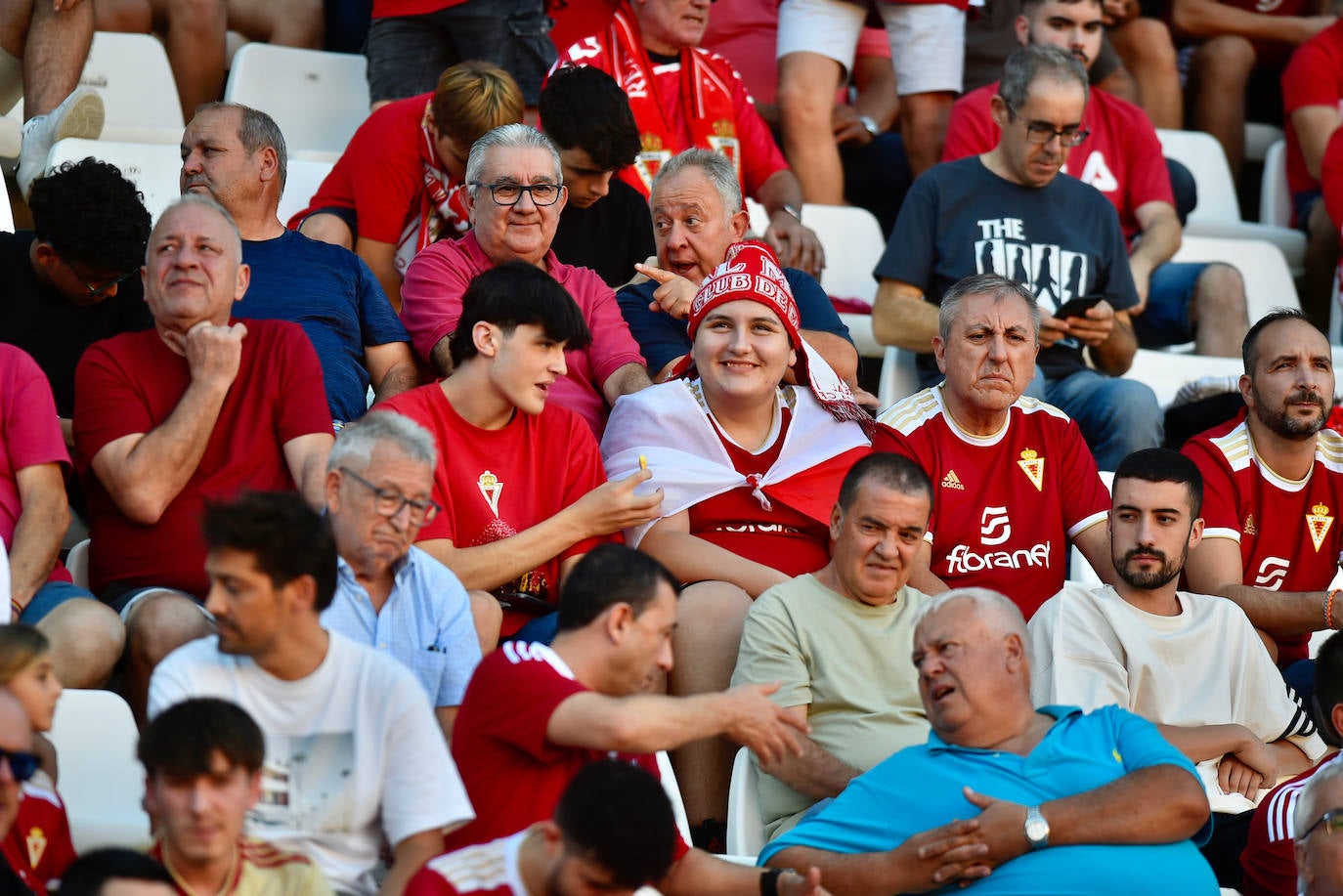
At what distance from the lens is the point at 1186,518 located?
3.86 m

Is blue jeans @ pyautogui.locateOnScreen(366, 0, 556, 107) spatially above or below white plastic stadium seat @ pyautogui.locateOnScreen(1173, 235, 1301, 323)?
above

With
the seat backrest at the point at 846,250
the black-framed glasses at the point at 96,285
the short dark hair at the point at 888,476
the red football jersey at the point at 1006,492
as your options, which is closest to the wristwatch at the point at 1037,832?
the short dark hair at the point at 888,476

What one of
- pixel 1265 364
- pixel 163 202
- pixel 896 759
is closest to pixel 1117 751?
pixel 896 759

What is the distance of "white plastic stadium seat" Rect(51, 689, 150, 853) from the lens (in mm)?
2934

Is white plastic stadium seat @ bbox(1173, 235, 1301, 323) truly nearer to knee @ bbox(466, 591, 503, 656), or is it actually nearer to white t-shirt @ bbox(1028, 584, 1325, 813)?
white t-shirt @ bbox(1028, 584, 1325, 813)

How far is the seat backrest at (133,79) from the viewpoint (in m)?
5.65

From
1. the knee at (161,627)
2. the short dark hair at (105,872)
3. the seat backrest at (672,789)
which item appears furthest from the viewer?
the knee at (161,627)

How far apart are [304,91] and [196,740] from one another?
3.98 metres

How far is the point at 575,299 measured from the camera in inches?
165

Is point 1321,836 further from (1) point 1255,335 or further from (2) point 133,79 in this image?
(2) point 133,79

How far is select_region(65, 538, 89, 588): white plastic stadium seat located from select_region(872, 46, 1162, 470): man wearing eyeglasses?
7.66ft

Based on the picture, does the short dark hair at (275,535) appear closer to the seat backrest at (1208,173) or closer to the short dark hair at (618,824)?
the short dark hair at (618,824)

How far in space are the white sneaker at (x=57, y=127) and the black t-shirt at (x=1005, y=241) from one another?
87.4 inches

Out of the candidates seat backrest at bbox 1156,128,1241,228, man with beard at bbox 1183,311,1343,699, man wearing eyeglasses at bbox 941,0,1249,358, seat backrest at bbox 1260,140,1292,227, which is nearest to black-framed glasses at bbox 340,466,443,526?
man with beard at bbox 1183,311,1343,699
